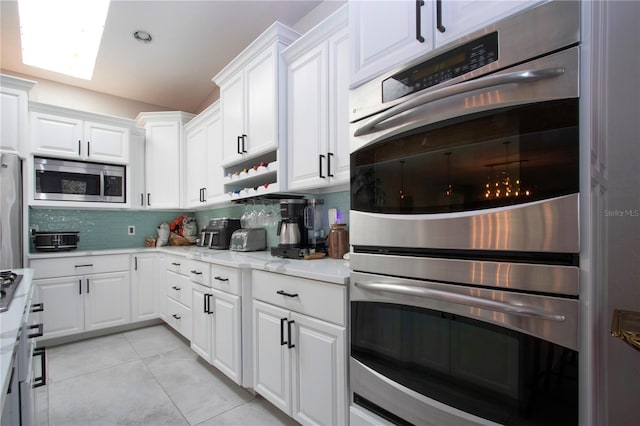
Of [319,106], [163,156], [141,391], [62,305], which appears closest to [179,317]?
[141,391]

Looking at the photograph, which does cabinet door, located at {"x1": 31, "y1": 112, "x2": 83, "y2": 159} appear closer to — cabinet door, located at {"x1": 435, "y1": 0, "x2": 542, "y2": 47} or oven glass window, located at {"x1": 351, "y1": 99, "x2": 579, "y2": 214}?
oven glass window, located at {"x1": 351, "y1": 99, "x2": 579, "y2": 214}

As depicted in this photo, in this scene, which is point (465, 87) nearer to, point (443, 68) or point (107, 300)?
point (443, 68)

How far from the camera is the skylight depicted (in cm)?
233

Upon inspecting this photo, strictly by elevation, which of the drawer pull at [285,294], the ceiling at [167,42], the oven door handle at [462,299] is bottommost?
the drawer pull at [285,294]

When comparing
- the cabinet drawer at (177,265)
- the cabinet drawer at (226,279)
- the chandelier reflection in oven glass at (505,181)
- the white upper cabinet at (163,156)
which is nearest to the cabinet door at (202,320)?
the cabinet drawer at (226,279)

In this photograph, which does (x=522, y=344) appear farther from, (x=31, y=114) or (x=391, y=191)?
(x=31, y=114)

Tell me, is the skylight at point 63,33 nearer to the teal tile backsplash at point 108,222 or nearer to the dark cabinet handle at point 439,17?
the teal tile backsplash at point 108,222

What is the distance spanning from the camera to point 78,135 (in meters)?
3.19

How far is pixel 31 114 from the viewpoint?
2.95 m

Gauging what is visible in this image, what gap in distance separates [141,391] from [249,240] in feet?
4.22

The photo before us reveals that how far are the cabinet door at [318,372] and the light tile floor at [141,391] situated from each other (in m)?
0.40

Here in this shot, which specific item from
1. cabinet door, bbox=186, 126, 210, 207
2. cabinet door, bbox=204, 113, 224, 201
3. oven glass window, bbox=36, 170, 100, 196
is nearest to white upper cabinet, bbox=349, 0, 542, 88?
cabinet door, bbox=204, 113, 224, 201

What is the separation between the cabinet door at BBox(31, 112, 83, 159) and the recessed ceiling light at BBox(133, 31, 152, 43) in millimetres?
1187

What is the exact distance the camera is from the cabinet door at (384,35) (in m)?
1.01
